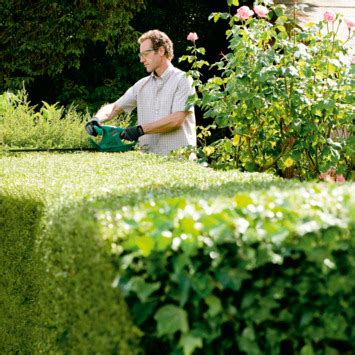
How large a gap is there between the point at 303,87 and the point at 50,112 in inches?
124

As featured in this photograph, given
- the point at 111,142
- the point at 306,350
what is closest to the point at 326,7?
the point at 111,142

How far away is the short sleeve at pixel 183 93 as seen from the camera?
7129mm

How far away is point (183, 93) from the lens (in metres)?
7.16

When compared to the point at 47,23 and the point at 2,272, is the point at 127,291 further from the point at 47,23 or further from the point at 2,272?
the point at 47,23

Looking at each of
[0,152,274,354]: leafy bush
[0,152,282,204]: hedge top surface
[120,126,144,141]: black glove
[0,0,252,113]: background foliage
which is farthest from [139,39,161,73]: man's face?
[0,0,252,113]: background foliage

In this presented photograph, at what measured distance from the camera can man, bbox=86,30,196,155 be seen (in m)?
7.11

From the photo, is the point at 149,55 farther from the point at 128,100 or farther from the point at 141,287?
the point at 141,287

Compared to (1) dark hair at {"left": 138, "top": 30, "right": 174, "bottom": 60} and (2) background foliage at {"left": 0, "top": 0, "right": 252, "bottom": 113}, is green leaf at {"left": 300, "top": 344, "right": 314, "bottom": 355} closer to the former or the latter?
(1) dark hair at {"left": 138, "top": 30, "right": 174, "bottom": 60}

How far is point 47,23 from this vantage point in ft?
47.9

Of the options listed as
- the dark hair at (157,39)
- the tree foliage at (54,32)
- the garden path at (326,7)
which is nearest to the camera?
the dark hair at (157,39)

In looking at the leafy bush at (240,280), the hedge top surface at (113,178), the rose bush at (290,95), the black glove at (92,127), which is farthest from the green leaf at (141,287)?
the black glove at (92,127)

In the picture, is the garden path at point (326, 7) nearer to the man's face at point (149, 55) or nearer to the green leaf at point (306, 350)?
the man's face at point (149, 55)

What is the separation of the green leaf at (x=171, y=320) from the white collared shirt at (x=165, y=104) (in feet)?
15.1

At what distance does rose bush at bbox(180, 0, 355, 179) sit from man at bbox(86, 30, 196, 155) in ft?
2.18
